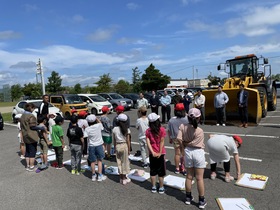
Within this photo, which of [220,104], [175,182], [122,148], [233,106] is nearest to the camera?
[175,182]

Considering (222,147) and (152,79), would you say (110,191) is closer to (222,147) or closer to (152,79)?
(222,147)

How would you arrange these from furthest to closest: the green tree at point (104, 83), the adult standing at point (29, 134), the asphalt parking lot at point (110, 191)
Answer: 1. the green tree at point (104, 83)
2. the adult standing at point (29, 134)
3. the asphalt parking lot at point (110, 191)

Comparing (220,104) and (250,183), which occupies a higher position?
(220,104)

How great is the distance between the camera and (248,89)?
1067 centimetres

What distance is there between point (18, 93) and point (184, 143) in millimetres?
72709

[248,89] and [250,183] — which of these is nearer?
[250,183]

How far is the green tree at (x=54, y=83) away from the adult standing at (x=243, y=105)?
171 ft

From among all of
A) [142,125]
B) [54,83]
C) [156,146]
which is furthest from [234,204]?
[54,83]

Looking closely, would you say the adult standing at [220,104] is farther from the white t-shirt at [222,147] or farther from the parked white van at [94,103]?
the parked white van at [94,103]

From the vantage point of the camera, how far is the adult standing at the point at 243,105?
1011 centimetres

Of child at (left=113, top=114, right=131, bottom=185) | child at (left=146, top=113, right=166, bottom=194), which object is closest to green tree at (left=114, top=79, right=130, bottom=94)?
child at (left=113, top=114, right=131, bottom=185)

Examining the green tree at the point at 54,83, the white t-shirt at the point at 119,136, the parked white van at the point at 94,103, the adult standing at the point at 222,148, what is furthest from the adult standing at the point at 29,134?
the green tree at the point at 54,83

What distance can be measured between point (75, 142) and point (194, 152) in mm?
2978

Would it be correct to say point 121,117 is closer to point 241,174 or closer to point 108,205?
point 108,205
